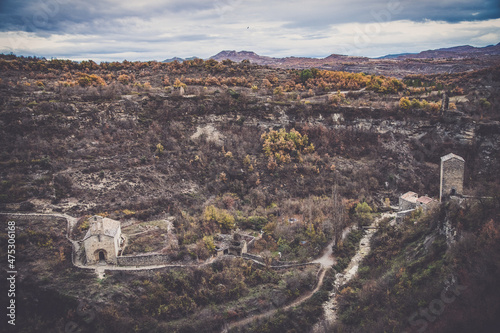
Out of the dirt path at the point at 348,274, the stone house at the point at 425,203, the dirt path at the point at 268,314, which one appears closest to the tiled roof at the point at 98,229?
the dirt path at the point at 268,314

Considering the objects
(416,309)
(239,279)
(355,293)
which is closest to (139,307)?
(239,279)

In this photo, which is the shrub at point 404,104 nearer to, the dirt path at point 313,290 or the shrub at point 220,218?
the dirt path at point 313,290

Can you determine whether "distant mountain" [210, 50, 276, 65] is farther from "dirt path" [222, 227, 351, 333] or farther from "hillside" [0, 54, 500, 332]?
"dirt path" [222, 227, 351, 333]

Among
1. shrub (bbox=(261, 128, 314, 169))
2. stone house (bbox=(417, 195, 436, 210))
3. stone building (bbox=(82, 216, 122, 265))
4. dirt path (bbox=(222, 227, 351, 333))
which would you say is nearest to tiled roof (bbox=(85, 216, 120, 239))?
stone building (bbox=(82, 216, 122, 265))

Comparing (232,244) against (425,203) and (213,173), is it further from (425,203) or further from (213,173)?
(425,203)

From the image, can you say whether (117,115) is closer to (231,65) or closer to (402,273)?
(231,65)

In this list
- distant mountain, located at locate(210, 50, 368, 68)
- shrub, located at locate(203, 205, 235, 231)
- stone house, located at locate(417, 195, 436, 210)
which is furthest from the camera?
distant mountain, located at locate(210, 50, 368, 68)
